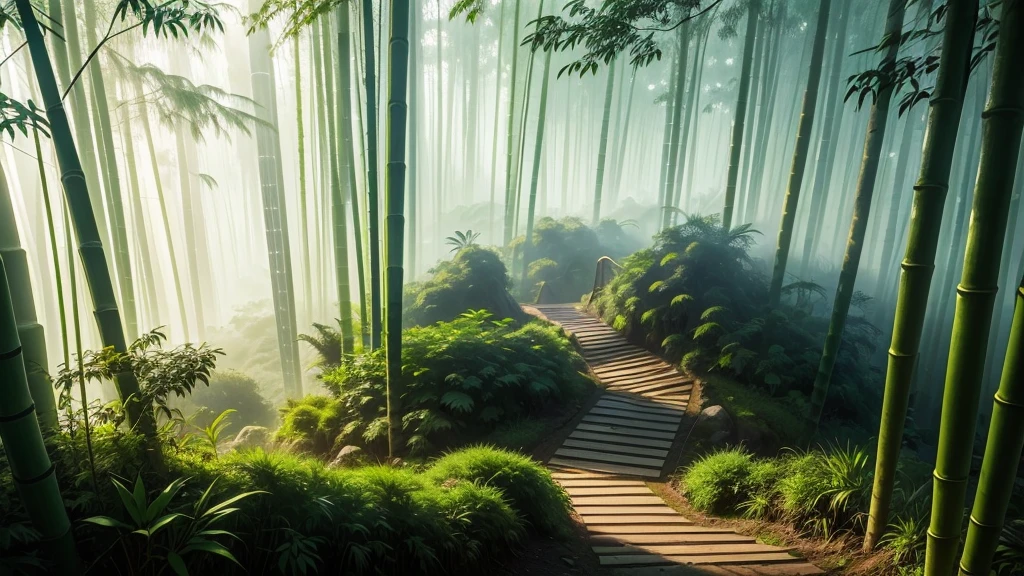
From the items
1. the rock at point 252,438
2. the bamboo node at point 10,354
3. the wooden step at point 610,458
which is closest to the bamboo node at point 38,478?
the bamboo node at point 10,354

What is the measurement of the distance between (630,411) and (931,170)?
4.55m

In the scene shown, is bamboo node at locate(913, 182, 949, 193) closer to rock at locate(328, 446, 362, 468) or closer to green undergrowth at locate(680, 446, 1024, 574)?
green undergrowth at locate(680, 446, 1024, 574)

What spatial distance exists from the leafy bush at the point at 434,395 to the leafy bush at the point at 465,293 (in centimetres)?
399

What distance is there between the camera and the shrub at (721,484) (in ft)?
13.6

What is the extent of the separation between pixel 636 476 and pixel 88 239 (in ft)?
15.9

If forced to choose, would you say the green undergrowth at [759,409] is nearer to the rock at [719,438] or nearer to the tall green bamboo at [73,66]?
the rock at [719,438]

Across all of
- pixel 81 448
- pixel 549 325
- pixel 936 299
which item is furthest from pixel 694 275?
pixel 936 299

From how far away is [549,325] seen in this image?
9289 millimetres

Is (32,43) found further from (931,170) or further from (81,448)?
(931,170)

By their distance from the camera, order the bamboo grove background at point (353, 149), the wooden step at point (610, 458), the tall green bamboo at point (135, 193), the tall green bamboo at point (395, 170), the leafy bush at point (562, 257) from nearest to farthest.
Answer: the tall green bamboo at point (395, 170) < the wooden step at point (610, 458) < the bamboo grove background at point (353, 149) < the tall green bamboo at point (135, 193) < the leafy bush at point (562, 257)

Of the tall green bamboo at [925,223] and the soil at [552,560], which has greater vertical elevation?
the tall green bamboo at [925,223]

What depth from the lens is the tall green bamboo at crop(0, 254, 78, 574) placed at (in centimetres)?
173

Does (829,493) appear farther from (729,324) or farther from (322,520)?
(729,324)

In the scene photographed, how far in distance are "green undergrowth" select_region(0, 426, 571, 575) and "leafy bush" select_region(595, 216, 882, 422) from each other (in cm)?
493
